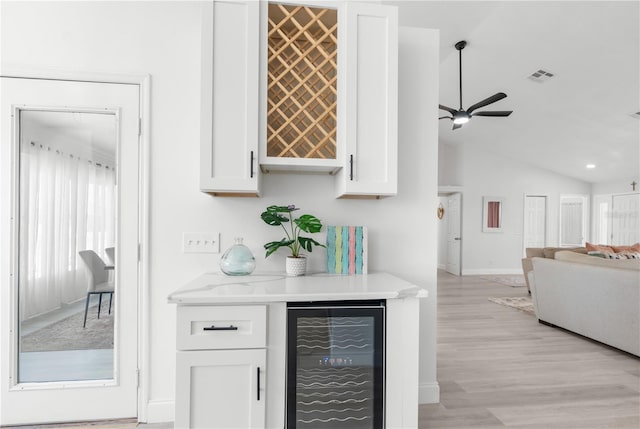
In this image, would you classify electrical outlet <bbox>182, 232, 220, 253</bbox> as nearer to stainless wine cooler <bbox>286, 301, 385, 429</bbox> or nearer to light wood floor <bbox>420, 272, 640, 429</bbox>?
stainless wine cooler <bbox>286, 301, 385, 429</bbox>

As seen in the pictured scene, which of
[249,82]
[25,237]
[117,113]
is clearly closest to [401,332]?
[249,82]

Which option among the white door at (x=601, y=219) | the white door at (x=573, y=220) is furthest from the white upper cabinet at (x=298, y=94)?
the white door at (x=601, y=219)

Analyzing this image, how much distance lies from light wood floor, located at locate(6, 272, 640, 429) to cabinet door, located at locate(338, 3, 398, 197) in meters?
1.47

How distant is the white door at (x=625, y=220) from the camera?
25.2 ft

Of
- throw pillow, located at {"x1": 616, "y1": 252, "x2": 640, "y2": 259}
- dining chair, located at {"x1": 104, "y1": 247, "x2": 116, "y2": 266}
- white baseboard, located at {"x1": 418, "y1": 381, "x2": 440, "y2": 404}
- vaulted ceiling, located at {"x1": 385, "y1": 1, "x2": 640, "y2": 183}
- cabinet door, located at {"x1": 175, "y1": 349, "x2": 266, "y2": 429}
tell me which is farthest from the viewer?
throw pillow, located at {"x1": 616, "y1": 252, "x2": 640, "y2": 259}

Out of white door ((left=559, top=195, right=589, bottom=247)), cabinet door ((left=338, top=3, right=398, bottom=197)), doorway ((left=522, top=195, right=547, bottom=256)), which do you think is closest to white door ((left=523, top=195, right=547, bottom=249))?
doorway ((left=522, top=195, right=547, bottom=256))

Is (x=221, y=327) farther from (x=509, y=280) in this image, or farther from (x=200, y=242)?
(x=509, y=280)

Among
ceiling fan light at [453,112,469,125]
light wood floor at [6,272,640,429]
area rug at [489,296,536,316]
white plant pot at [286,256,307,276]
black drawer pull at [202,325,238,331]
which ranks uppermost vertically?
ceiling fan light at [453,112,469,125]

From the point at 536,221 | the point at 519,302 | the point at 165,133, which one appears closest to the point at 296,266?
the point at 165,133

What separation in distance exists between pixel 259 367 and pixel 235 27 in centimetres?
164

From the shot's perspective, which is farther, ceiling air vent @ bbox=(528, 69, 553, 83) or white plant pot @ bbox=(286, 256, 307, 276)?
ceiling air vent @ bbox=(528, 69, 553, 83)

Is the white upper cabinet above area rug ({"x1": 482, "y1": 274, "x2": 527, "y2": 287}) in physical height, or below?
above

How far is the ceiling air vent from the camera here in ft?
15.3

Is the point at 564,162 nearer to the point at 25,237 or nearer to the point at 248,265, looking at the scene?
the point at 248,265
